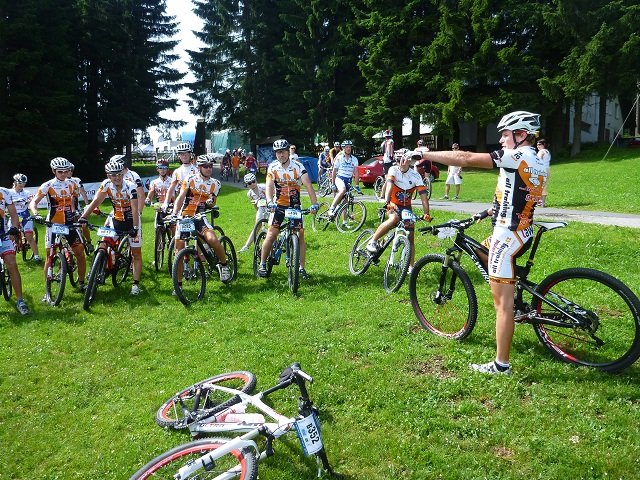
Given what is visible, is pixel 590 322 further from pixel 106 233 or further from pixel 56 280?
pixel 56 280

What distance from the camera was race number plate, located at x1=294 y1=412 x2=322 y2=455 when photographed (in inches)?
127

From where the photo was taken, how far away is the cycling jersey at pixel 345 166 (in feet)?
42.7

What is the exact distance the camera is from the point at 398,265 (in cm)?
735

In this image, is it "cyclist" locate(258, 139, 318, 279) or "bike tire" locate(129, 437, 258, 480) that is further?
"cyclist" locate(258, 139, 318, 279)

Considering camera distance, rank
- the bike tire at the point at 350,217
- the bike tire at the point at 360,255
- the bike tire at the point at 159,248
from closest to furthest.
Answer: the bike tire at the point at 360,255, the bike tire at the point at 159,248, the bike tire at the point at 350,217

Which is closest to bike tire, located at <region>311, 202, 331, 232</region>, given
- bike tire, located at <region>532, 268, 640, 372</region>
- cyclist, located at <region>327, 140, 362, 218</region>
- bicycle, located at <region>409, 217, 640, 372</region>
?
cyclist, located at <region>327, 140, 362, 218</region>

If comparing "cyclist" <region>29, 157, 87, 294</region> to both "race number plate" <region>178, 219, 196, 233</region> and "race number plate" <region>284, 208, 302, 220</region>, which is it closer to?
"race number plate" <region>178, 219, 196, 233</region>

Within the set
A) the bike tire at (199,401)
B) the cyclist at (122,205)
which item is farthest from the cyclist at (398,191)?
the cyclist at (122,205)

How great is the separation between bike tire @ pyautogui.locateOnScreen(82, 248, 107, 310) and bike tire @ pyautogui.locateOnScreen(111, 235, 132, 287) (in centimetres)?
87

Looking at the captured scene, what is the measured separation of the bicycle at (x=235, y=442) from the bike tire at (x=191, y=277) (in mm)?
3884

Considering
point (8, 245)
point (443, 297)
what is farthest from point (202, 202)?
point (443, 297)

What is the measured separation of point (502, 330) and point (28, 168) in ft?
126

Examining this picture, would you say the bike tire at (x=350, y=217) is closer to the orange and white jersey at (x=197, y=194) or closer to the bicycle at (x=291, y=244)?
the bicycle at (x=291, y=244)

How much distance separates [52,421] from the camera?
4680 mm
